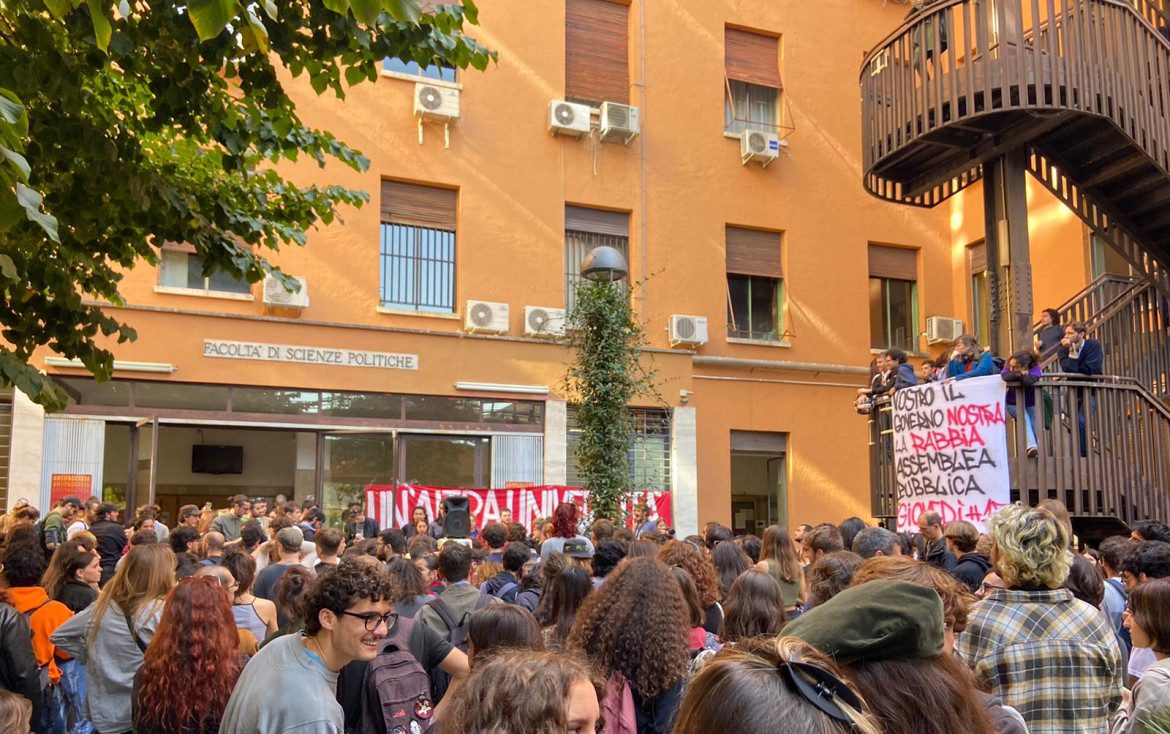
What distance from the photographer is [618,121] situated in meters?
18.4

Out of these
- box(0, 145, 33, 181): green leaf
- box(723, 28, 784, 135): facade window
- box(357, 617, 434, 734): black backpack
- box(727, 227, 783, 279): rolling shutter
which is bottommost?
box(357, 617, 434, 734): black backpack

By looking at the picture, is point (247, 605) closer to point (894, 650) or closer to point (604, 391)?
point (894, 650)

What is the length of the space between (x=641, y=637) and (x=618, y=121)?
1526cm

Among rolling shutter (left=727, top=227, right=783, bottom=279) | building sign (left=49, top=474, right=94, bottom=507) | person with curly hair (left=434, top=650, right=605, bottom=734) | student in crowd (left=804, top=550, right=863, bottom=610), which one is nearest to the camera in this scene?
person with curly hair (left=434, top=650, right=605, bottom=734)

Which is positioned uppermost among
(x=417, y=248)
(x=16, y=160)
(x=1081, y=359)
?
(x=417, y=248)

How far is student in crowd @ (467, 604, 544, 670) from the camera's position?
4.25 m

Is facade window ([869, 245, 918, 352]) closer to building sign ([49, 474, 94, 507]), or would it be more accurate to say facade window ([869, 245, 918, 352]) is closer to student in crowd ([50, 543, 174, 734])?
building sign ([49, 474, 94, 507])

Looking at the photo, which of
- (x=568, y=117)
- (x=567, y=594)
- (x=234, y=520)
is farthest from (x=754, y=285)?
(x=567, y=594)

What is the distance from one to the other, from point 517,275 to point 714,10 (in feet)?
22.1

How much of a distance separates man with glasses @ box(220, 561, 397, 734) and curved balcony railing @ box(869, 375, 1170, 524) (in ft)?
29.0

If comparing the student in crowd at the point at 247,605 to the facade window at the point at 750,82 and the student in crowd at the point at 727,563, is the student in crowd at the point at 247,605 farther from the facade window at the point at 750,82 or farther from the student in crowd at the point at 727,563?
the facade window at the point at 750,82

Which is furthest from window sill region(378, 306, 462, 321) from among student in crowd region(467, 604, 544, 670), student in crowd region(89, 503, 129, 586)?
student in crowd region(467, 604, 544, 670)

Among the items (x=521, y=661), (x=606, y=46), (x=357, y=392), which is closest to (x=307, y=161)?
(x=357, y=392)

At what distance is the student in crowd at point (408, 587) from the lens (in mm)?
6117
